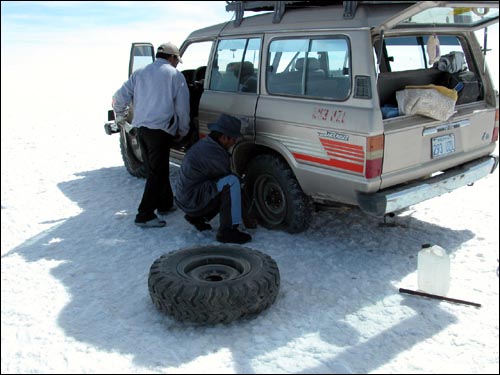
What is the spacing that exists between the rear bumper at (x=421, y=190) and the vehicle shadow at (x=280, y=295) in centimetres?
56

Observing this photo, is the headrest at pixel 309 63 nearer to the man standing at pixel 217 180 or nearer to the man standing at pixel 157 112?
the man standing at pixel 217 180

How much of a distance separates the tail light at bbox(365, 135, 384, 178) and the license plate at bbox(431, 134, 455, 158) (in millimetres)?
710

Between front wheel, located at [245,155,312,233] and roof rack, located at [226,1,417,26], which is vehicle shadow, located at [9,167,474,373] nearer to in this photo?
front wheel, located at [245,155,312,233]

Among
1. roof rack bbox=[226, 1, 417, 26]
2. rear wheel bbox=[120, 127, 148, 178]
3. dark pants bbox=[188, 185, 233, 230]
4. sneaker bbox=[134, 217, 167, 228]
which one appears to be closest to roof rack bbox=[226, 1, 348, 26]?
roof rack bbox=[226, 1, 417, 26]

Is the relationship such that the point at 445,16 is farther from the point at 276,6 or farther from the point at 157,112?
the point at 157,112

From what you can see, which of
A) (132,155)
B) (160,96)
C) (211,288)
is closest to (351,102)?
(211,288)

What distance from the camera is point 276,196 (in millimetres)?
5363

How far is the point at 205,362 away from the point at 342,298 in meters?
1.27

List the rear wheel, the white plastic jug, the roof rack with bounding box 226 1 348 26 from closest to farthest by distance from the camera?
the white plastic jug → the roof rack with bounding box 226 1 348 26 → the rear wheel

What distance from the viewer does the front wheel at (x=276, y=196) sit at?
505 centimetres

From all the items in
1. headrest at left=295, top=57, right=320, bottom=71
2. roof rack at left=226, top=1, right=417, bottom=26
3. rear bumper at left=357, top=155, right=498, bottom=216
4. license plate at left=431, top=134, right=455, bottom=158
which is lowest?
rear bumper at left=357, top=155, right=498, bottom=216

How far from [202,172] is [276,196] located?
795 mm

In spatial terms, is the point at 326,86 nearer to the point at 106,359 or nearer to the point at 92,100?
the point at 106,359

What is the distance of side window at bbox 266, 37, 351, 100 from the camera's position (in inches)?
179
